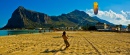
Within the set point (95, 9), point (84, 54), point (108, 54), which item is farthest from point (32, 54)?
point (95, 9)

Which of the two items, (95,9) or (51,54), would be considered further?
(95,9)

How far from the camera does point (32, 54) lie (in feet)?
43.8

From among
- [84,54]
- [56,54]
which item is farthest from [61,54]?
[84,54]

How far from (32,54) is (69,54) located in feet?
7.71

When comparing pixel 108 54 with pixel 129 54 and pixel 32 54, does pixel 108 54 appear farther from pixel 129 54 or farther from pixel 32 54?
pixel 32 54

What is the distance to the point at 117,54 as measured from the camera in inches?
533

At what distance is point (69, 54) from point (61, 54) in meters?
0.51

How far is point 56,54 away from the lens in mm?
13250

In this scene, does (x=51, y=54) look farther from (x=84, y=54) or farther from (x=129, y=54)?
(x=129, y=54)

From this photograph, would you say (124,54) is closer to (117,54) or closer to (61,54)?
(117,54)

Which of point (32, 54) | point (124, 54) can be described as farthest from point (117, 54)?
point (32, 54)

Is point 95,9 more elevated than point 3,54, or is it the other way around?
point 95,9

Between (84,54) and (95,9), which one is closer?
(84,54)

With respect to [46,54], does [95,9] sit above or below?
above
